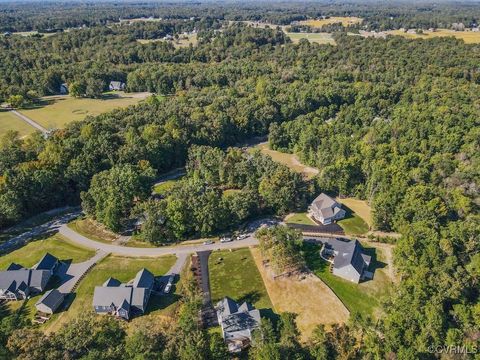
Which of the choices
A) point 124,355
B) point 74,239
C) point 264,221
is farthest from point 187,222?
point 124,355

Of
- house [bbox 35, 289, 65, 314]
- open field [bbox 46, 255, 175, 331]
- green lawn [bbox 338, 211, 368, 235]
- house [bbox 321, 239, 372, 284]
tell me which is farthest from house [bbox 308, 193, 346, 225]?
house [bbox 35, 289, 65, 314]

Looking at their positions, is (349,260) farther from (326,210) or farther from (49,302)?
(49,302)

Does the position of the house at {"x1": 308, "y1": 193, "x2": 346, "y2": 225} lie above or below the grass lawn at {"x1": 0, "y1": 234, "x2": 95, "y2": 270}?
above

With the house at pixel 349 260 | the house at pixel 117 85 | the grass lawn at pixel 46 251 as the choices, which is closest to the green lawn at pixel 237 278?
the house at pixel 349 260

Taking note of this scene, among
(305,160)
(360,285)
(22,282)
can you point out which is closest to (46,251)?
(22,282)

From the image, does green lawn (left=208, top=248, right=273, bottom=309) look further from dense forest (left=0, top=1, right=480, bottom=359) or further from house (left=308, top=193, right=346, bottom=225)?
house (left=308, top=193, right=346, bottom=225)

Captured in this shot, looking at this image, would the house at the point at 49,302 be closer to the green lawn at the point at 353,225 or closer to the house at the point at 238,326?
the house at the point at 238,326

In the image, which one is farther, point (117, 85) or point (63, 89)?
point (117, 85)
